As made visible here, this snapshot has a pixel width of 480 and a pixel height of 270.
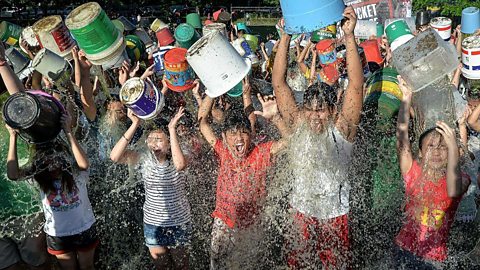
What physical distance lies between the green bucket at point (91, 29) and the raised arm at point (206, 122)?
1.24 meters

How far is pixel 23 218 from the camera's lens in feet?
12.5

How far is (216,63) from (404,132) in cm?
132

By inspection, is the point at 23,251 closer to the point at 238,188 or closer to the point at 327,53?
the point at 238,188

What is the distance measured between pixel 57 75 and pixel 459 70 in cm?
344

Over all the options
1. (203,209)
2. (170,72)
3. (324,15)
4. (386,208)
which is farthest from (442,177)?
(170,72)

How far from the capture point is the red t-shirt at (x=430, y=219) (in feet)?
10.8

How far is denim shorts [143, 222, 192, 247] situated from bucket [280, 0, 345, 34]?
4.99 ft

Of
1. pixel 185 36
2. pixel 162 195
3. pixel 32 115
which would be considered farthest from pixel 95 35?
pixel 32 115

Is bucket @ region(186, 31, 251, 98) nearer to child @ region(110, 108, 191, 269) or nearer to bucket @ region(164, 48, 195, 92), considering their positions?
child @ region(110, 108, 191, 269)

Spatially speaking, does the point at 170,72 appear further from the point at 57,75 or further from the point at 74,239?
the point at 74,239

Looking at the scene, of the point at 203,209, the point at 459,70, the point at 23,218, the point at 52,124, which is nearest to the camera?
the point at 52,124

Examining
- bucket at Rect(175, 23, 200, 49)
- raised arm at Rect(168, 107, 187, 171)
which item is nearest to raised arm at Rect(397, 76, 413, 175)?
raised arm at Rect(168, 107, 187, 171)

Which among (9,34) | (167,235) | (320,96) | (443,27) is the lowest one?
(443,27)

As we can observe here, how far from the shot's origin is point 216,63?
3.83 metres
